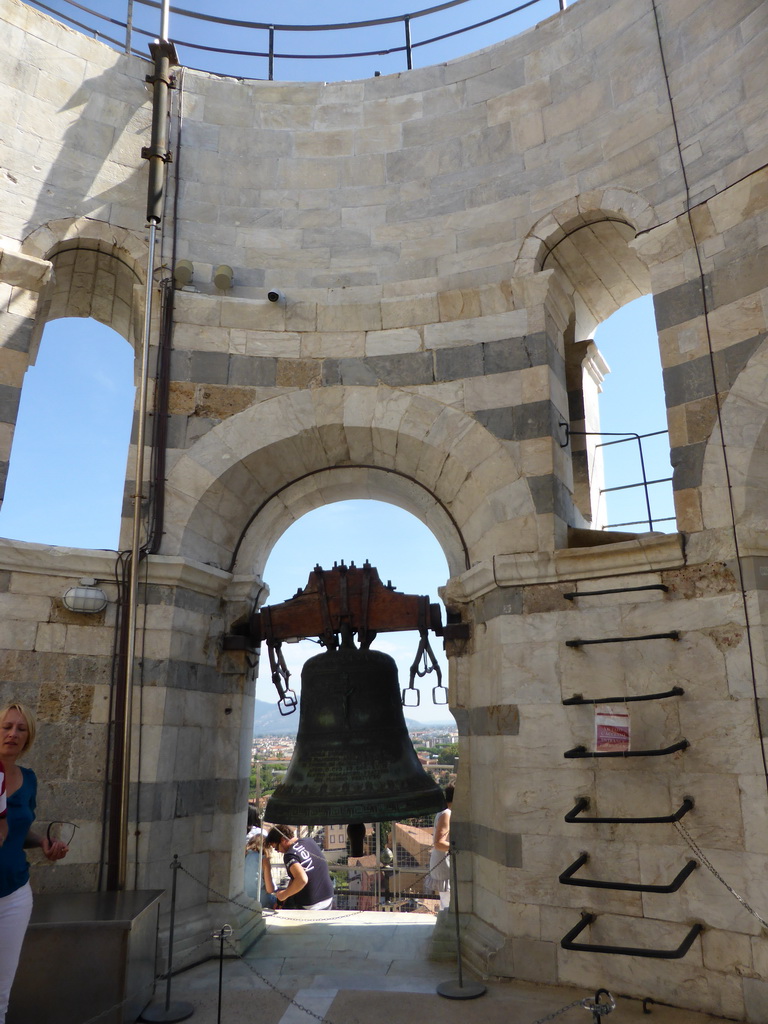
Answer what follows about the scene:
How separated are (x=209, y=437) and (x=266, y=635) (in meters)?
1.42

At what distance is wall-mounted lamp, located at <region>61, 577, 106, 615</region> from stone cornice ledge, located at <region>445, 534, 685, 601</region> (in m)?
2.34

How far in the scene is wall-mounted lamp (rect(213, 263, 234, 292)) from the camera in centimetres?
550

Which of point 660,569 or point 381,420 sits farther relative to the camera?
point 381,420

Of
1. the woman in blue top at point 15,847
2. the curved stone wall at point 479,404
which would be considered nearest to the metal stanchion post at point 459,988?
the curved stone wall at point 479,404

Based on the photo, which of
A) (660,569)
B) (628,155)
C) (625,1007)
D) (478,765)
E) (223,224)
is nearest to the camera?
(625,1007)

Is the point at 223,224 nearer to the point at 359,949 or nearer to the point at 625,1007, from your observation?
the point at 359,949

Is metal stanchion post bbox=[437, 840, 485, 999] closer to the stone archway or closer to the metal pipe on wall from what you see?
the metal pipe on wall

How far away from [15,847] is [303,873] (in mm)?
3821

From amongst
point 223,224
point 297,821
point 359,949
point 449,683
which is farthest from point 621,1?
point 359,949

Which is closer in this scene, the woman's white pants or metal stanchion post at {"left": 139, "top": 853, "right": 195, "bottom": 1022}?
the woman's white pants

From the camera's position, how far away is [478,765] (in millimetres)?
4730

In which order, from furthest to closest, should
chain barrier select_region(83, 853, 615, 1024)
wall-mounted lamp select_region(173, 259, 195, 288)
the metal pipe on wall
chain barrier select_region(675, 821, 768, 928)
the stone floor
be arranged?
wall-mounted lamp select_region(173, 259, 195, 288), the metal pipe on wall, the stone floor, chain barrier select_region(675, 821, 768, 928), chain barrier select_region(83, 853, 615, 1024)

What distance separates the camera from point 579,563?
175 inches

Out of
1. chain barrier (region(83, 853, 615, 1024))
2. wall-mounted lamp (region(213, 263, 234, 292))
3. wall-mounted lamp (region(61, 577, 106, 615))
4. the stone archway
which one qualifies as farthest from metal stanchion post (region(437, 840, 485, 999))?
wall-mounted lamp (region(213, 263, 234, 292))
